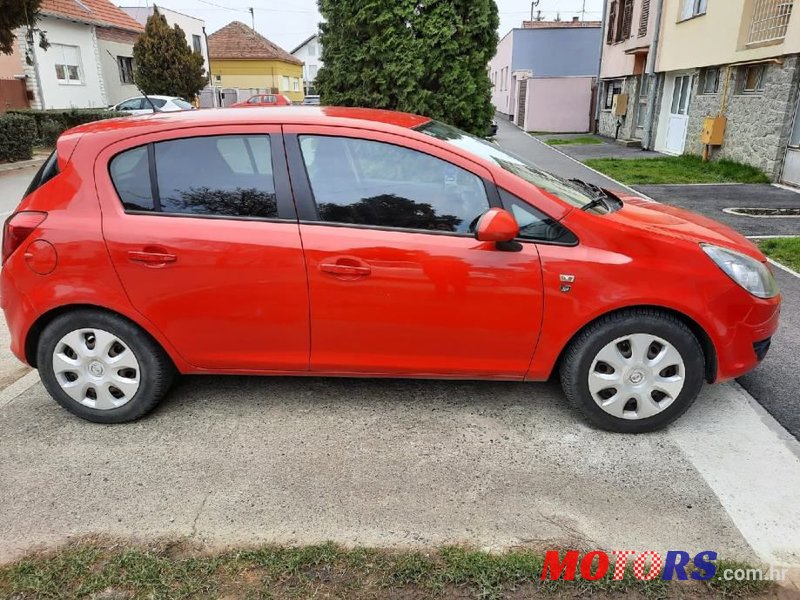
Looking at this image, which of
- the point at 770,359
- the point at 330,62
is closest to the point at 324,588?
the point at 770,359

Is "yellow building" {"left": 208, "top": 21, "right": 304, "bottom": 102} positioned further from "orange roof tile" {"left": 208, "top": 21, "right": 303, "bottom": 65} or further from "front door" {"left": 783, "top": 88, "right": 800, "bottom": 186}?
"front door" {"left": 783, "top": 88, "right": 800, "bottom": 186}

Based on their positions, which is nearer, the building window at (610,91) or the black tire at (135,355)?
the black tire at (135,355)

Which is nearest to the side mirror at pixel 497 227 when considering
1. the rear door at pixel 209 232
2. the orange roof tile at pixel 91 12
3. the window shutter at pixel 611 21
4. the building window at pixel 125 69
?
the rear door at pixel 209 232

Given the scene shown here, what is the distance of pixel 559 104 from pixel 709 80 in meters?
12.9

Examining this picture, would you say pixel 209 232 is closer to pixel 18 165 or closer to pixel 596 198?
pixel 596 198

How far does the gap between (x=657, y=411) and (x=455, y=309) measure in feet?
4.03

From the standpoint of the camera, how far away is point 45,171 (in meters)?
3.30

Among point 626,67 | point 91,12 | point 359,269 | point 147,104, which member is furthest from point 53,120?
point 359,269

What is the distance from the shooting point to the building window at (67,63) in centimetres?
2330

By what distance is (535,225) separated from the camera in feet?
9.96

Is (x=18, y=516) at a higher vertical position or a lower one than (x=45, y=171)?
lower

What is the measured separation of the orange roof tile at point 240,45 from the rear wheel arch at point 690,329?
48.0 metres

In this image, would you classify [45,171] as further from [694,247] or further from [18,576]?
[694,247]

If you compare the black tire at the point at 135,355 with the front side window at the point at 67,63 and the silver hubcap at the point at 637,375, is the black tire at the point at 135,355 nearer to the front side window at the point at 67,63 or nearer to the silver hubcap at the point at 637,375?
the silver hubcap at the point at 637,375
